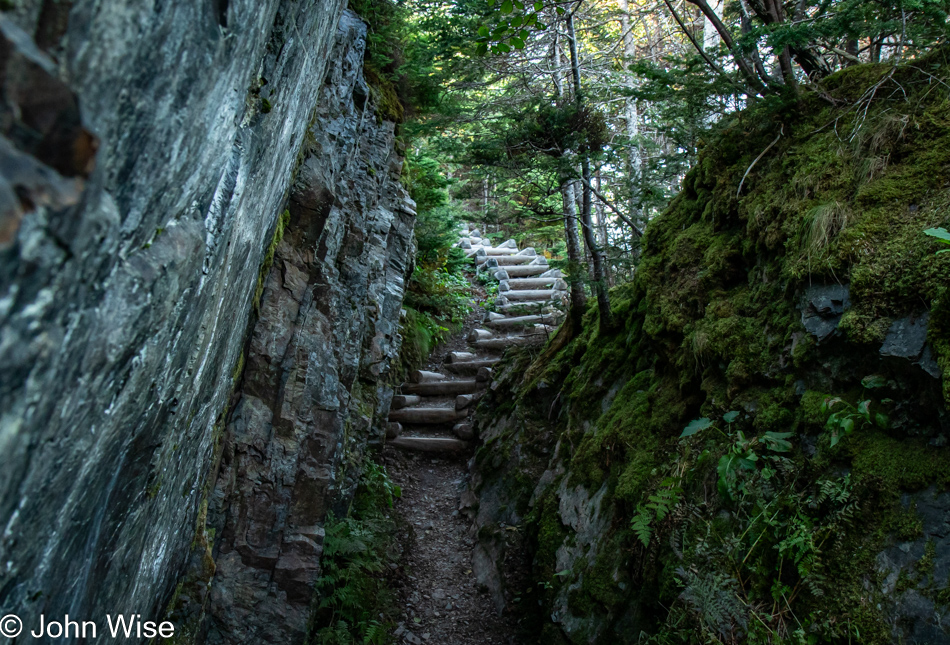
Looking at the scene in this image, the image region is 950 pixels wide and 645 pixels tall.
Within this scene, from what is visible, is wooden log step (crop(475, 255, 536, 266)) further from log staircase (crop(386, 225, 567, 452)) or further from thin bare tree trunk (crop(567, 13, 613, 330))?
thin bare tree trunk (crop(567, 13, 613, 330))

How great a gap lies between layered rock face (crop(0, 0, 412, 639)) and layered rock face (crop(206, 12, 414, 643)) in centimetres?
3

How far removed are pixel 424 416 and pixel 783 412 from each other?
7.60 meters

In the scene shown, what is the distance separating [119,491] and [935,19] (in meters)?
5.79

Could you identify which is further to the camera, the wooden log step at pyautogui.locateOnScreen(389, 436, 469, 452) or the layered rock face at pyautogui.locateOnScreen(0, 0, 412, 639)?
the wooden log step at pyautogui.locateOnScreen(389, 436, 469, 452)

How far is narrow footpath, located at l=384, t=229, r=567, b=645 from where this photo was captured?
236 inches

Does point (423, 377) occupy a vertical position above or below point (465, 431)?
above

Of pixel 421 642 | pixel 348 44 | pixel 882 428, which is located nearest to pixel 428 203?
pixel 348 44

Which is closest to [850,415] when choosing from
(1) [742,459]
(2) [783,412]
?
(2) [783,412]

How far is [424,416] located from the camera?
34.4 ft

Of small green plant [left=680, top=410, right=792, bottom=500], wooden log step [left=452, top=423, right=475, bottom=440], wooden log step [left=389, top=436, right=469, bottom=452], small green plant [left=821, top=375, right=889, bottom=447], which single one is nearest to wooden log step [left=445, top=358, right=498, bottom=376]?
wooden log step [left=452, top=423, right=475, bottom=440]

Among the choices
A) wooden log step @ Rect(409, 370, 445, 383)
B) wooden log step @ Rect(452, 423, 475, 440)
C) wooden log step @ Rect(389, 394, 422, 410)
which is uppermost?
wooden log step @ Rect(409, 370, 445, 383)

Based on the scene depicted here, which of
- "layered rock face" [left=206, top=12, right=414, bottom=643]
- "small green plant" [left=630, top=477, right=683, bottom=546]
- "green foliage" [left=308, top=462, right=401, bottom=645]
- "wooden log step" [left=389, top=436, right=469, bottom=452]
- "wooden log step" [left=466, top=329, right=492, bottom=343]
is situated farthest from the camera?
"wooden log step" [left=466, top=329, right=492, bottom=343]

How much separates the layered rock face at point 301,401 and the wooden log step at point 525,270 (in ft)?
31.0

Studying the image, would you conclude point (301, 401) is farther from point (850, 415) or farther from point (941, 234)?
point (941, 234)
